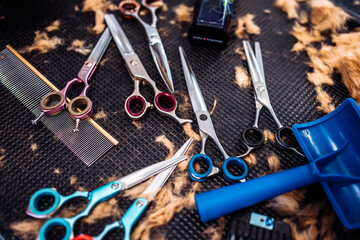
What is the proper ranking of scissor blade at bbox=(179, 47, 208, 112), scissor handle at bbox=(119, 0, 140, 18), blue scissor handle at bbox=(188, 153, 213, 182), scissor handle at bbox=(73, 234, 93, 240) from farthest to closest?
Result: scissor handle at bbox=(119, 0, 140, 18) < scissor blade at bbox=(179, 47, 208, 112) < blue scissor handle at bbox=(188, 153, 213, 182) < scissor handle at bbox=(73, 234, 93, 240)

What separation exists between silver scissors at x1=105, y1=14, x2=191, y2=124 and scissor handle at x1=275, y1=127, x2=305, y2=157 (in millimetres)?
263

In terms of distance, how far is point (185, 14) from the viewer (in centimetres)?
109

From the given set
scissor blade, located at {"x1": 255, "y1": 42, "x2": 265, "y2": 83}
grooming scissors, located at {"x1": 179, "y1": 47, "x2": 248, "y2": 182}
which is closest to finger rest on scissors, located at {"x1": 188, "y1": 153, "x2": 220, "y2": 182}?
grooming scissors, located at {"x1": 179, "y1": 47, "x2": 248, "y2": 182}

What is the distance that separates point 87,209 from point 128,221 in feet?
0.34

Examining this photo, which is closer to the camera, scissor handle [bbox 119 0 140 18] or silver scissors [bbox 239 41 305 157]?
silver scissors [bbox 239 41 305 157]

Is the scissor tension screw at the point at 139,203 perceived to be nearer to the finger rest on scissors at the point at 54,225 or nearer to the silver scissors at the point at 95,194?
the silver scissors at the point at 95,194

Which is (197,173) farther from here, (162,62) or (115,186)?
(162,62)

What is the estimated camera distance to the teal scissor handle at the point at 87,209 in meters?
0.67

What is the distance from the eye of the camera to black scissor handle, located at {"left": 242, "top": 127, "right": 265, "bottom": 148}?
811mm

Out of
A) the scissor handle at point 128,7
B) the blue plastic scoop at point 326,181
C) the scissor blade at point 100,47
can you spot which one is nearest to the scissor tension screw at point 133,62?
the scissor blade at point 100,47

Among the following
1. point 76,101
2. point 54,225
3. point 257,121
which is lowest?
point 54,225

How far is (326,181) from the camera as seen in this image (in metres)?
0.73

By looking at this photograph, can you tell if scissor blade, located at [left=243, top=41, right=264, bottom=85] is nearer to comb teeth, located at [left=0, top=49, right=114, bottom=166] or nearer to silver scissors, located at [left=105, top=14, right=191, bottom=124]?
silver scissors, located at [left=105, top=14, right=191, bottom=124]

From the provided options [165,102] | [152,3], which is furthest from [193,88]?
[152,3]
